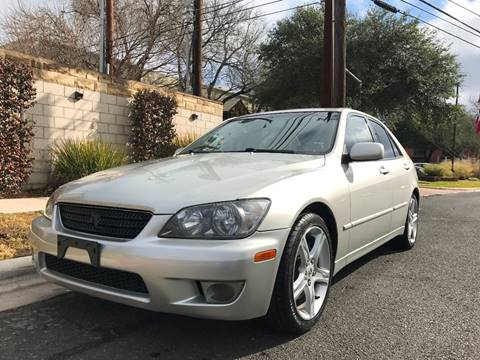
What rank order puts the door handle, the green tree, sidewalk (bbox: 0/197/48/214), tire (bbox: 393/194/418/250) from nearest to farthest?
the door handle < tire (bbox: 393/194/418/250) < sidewalk (bbox: 0/197/48/214) < the green tree

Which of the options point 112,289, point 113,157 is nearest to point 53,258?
point 112,289

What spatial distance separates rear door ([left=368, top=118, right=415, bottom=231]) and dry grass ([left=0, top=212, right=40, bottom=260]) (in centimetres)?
372

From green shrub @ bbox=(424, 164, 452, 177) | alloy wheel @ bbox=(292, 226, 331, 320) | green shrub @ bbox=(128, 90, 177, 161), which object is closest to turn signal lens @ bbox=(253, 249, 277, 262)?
alloy wheel @ bbox=(292, 226, 331, 320)

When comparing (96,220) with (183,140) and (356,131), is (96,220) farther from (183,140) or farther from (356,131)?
(183,140)

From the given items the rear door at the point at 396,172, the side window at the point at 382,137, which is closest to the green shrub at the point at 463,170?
the rear door at the point at 396,172

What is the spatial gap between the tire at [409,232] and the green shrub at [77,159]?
575 centimetres

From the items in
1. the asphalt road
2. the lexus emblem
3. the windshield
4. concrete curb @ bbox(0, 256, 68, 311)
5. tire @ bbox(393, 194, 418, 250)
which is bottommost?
the asphalt road

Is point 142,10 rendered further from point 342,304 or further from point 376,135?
point 342,304

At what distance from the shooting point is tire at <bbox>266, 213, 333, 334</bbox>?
315 centimetres

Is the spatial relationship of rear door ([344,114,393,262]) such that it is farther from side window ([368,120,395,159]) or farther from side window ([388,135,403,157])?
side window ([388,135,403,157])

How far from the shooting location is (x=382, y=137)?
18.6ft

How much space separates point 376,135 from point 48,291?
3579mm

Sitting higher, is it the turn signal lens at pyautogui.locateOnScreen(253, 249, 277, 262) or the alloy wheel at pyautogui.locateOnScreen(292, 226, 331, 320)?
the turn signal lens at pyautogui.locateOnScreen(253, 249, 277, 262)

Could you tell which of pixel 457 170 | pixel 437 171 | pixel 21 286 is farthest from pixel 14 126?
pixel 457 170
